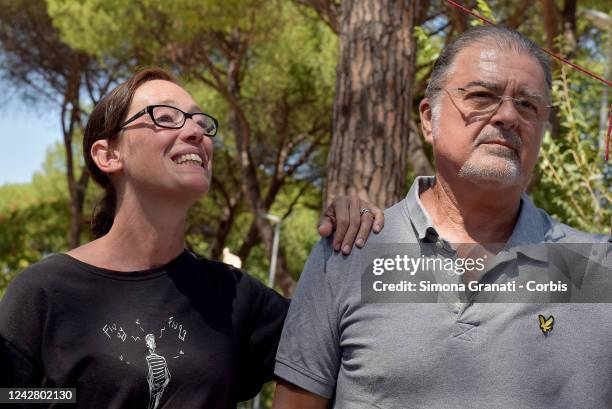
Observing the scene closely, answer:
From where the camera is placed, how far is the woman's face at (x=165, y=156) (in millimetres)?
2807

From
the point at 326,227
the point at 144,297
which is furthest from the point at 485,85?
the point at 144,297

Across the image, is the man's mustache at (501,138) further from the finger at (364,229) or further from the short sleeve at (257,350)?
the short sleeve at (257,350)

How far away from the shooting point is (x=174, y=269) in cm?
281

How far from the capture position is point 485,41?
2.59 meters

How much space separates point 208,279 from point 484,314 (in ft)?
3.14

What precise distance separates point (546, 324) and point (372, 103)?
254 cm

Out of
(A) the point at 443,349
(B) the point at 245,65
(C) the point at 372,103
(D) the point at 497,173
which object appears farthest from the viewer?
(B) the point at 245,65

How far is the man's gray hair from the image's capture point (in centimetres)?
259

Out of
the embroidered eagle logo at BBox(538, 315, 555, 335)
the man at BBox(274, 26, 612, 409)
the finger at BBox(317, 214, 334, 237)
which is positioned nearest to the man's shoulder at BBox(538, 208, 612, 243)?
the man at BBox(274, 26, 612, 409)

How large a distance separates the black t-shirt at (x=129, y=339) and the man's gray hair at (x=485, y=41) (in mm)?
978

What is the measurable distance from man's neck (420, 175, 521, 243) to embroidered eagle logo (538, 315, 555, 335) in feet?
1.01

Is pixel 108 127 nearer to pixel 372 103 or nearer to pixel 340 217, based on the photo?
pixel 340 217

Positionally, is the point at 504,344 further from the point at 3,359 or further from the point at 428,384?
the point at 3,359

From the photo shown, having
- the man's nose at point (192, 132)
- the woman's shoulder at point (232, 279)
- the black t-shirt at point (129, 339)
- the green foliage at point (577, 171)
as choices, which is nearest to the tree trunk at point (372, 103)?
the green foliage at point (577, 171)
